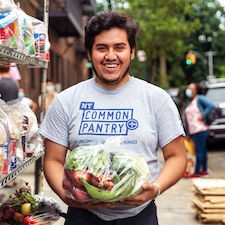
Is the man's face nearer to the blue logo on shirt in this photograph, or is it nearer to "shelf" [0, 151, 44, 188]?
the blue logo on shirt

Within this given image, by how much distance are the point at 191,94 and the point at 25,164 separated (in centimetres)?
694

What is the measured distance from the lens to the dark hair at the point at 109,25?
108 inches

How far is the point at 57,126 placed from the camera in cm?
283

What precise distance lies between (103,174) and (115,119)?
1.28 ft

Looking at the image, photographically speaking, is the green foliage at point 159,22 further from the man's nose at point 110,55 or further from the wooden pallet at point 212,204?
the man's nose at point 110,55

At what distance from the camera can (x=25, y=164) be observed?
11.0 feet

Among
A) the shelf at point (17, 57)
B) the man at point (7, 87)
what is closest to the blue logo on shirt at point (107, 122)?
the shelf at point (17, 57)

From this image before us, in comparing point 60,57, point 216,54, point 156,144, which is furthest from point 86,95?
point 216,54

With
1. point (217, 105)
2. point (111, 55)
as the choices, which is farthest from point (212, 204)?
point (217, 105)

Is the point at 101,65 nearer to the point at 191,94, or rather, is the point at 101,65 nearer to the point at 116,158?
the point at 116,158

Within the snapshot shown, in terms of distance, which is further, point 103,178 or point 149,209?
point 149,209

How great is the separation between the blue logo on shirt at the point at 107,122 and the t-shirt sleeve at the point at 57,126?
122 mm

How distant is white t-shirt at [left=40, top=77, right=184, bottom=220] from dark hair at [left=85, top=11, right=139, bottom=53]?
9.4 inches

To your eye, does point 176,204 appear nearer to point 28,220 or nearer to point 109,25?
point 28,220
